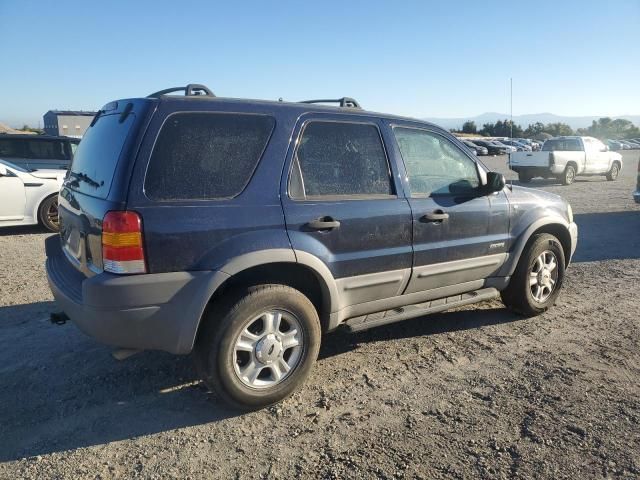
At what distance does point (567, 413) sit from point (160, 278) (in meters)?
2.55

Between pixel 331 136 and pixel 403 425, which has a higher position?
pixel 331 136

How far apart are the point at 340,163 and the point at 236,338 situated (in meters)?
1.39

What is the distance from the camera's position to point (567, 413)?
10.4 ft

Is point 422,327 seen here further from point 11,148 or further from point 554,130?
point 554,130

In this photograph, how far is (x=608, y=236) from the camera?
8.95 meters

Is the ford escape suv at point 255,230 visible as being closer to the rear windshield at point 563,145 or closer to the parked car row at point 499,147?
the parked car row at point 499,147

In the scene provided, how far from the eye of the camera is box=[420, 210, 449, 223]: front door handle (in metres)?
3.89

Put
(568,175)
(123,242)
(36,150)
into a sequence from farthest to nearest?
(568,175) → (36,150) → (123,242)

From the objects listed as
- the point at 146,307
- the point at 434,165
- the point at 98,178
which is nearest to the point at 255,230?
the point at 146,307

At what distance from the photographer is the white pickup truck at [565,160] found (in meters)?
18.2

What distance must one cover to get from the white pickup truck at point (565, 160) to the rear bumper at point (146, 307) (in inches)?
693

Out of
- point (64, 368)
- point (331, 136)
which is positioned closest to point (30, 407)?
point (64, 368)

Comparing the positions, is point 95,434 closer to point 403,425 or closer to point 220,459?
point 220,459

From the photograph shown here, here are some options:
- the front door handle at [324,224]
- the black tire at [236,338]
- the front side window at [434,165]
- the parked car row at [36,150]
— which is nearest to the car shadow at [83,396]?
the black tire at [236,338]
